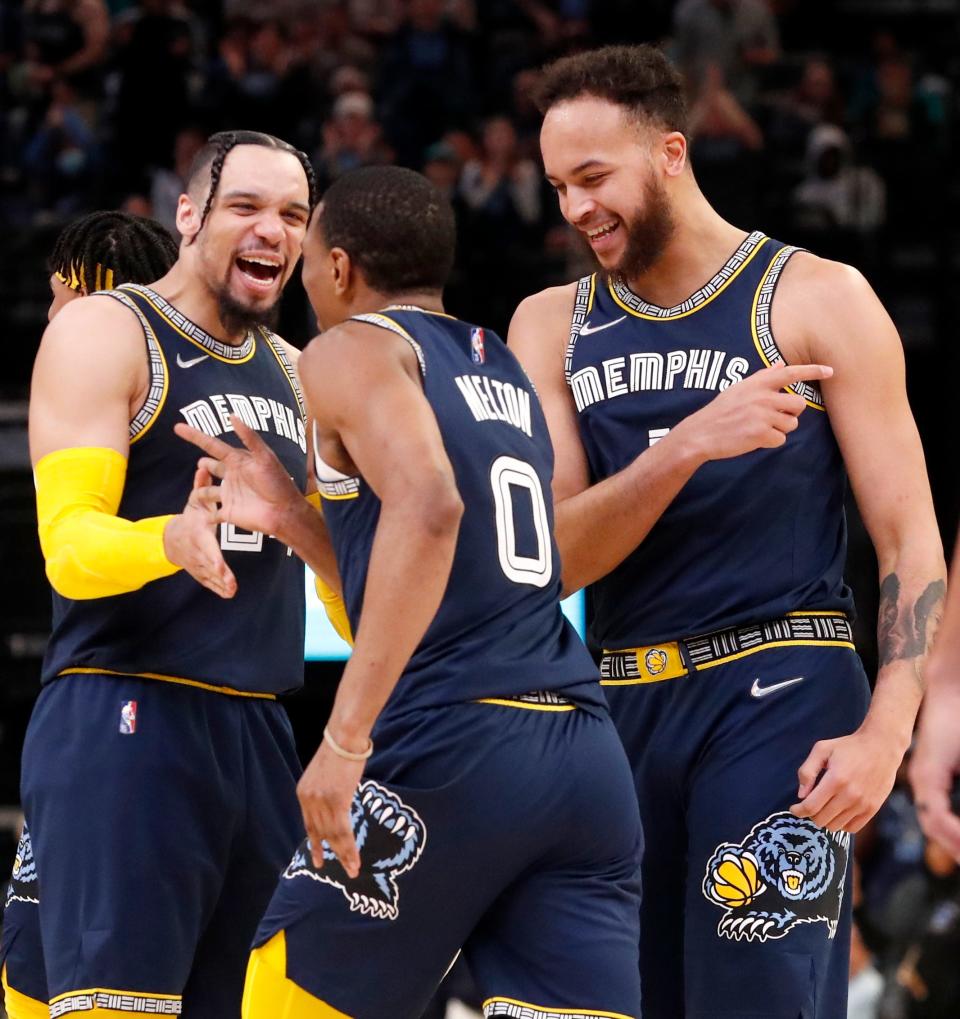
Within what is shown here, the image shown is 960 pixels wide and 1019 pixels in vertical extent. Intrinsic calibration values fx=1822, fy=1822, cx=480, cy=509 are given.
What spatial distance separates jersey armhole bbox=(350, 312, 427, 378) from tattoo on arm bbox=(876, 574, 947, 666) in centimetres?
133

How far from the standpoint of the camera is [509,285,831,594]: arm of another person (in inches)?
155

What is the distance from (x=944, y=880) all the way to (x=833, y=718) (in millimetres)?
7054

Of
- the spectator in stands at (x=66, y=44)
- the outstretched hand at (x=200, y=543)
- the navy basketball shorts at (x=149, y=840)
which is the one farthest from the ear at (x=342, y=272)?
the spectator in stands at (x=66, y=44)

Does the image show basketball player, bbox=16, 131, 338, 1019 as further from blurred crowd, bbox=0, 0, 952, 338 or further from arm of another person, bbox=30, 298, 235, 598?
blurred crowd, bbox=0, 0, 952, 338

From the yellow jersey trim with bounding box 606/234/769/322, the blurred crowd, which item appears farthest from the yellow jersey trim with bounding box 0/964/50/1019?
the blurred crowd

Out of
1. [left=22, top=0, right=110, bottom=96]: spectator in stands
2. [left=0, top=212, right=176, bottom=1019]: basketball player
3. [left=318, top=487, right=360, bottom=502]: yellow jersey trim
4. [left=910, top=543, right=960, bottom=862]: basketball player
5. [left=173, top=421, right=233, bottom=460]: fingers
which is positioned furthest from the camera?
[left=22, top=0, right=110, bottom=96]: spectator in stands

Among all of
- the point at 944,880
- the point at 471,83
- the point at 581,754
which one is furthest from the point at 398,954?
the point at 471,83

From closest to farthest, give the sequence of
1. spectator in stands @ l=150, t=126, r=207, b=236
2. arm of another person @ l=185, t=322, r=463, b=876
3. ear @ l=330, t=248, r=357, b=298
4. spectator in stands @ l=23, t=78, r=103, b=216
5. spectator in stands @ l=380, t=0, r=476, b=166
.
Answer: arm of another person @ l=185, t=322, r=463, b=876
ear @ l=330, t=248, r=357, b=298
spectator in stands @ l=150, t=126, r=207, b=236
spectator in stands @ l=23, t=78, r=103, b=216
spectator in stands @ l=380, t=0, r=476, b=166

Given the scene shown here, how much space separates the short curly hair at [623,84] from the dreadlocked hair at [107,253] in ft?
4.11

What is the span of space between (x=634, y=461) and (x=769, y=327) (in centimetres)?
47

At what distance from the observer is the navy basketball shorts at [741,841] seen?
160 inches

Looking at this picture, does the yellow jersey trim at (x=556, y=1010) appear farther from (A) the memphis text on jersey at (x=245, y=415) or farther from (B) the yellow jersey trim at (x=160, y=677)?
(A) the memphis text on jersey at (x=245, y=415)

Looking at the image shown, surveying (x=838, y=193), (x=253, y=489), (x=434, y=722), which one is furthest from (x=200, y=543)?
(x=838, y=193)

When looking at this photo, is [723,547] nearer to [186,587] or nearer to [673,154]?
[673,154]
